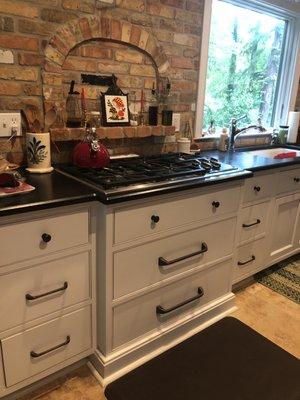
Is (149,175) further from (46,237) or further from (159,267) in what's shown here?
(46,237)

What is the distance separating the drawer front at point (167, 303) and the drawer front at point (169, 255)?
84 millimetres

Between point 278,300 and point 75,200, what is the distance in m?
1.70

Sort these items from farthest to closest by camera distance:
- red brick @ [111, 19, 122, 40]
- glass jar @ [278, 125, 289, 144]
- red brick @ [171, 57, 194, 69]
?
glass jar @ [278, 125, 289, 144] → red brick @ [171, 57, 194, 69] → red brick @ [111, 19, 122, 40]

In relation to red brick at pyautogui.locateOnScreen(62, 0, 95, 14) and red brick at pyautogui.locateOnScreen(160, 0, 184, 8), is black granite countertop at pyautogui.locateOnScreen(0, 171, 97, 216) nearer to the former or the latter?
red brick at pyautogui.locateOnScreen(62, 0, 95, 14)

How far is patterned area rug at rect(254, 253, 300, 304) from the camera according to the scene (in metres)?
2.43

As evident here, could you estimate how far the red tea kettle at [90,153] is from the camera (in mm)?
1699

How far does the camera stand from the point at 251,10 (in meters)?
2.77

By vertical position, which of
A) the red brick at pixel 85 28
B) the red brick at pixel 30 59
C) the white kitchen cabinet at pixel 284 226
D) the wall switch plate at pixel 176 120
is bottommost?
the white kitchen cabinet at pixel 284 226

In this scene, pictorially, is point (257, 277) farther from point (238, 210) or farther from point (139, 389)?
point (139, 389)

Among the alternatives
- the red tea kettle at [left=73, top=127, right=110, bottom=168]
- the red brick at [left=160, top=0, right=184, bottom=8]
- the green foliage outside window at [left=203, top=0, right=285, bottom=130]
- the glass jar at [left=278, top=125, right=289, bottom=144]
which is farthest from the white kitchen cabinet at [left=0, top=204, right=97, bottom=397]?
the glass jar at [left=278, top=125, right=289, bottom=144]

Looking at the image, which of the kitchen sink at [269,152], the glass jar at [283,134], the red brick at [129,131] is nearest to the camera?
the red brick at [129,131]

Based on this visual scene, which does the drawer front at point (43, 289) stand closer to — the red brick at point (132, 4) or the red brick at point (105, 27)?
the red brick at point (105, 27)

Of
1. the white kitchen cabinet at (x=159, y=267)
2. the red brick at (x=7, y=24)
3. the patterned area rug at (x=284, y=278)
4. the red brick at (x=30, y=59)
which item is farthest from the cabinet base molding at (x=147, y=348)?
the red brick at (x=7, y=24)

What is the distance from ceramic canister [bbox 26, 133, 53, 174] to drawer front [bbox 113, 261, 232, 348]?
775 millimetres
